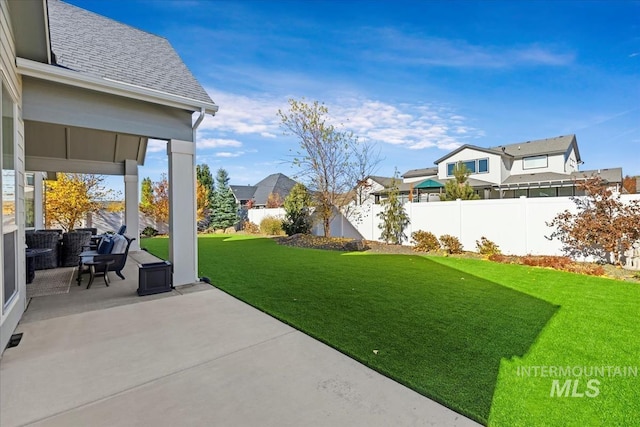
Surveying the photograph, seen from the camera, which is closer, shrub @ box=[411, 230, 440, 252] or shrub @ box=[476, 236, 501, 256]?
shrub @ box=[476, 236, 501, 256]

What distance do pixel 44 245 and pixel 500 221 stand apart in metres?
13.2

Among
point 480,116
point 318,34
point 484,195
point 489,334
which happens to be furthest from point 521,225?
point 484,195

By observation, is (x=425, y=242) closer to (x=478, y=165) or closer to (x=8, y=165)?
(x=8, y=165)

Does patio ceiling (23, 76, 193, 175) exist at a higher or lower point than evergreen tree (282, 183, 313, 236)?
higher

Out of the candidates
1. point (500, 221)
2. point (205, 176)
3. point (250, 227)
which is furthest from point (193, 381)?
point (205, 176)

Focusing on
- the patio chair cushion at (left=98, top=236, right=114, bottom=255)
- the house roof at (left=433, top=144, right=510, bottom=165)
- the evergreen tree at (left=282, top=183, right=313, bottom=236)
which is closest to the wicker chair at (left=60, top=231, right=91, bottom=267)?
→ the patio chair cushion at (left=98, top=236, right=114, bottom=255)

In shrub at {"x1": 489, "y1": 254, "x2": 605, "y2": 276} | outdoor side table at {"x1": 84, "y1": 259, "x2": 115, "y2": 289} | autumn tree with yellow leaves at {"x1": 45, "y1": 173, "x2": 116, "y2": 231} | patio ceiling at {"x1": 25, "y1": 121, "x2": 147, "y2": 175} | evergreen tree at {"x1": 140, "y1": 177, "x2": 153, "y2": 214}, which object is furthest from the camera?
evergreen tree at {"x1": 140, "y1": 177, "x2": 153, "y2": 214}

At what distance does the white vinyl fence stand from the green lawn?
182 centimetres

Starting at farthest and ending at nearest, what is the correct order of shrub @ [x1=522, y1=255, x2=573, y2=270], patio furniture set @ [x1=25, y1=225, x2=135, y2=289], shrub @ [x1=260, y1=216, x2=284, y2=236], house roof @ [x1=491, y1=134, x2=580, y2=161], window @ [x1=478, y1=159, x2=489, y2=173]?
window @ [x1=478, y1=159, x2=489, y2=173] < house roof @ [x1=491, y1=134, x2=580, y2=161] < shrub @ [x1=260, y1=216, x2=284, y2=236] < shrub @ [x1=522, y1=255, x2=573, y2=270] < patio furniture set @ [x1=25, y1=225, x2=135, y2=289]

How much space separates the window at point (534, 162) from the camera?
21547 millimetres

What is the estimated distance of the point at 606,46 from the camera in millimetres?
8992

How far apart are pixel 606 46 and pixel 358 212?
10097 mm

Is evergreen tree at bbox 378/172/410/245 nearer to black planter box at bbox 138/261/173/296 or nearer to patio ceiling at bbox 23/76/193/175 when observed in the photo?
patio ceiling at bbox 23/76/193/175

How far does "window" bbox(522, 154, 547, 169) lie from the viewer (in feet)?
70.7
